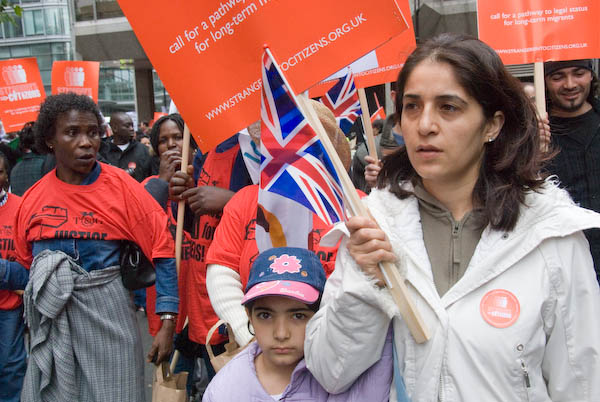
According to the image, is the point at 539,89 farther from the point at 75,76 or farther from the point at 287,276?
the point at 75,76

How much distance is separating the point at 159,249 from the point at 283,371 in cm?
128

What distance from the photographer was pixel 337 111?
4.00m

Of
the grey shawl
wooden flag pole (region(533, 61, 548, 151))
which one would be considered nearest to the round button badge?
wooden flag pole (region(533, 61, 548, 151))

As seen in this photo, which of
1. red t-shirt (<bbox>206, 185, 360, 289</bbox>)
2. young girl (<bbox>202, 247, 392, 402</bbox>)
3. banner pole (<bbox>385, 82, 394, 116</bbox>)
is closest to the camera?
young girl (<bbox>202, 247, 392, 402</bbox>)

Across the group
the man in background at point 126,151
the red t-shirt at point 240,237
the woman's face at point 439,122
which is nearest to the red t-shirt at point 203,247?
the red t-shirt at point 240,237

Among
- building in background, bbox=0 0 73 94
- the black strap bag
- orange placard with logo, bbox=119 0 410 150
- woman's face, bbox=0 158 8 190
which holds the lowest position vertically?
the black strap bag

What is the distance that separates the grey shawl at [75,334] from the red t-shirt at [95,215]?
0.51ft

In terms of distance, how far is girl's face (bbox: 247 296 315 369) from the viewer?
6.68ft

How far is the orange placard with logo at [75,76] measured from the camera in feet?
24.0

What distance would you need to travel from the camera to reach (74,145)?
3076 millimetres

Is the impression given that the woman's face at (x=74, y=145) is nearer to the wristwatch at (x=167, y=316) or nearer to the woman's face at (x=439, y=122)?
the wristwatch at (x=167, y=316)

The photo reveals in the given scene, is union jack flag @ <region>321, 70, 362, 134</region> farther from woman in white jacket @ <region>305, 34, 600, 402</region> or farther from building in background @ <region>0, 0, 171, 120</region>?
building in background @ <region>0, 0, 171, 120</region>

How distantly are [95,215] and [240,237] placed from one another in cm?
84

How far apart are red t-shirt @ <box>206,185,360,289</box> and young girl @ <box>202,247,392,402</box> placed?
1.38 feet
